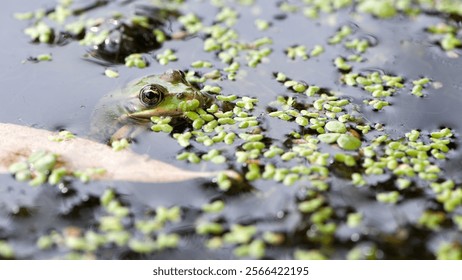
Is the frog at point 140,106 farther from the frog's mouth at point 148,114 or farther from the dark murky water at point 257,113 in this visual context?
the dark murky water at point 257,113

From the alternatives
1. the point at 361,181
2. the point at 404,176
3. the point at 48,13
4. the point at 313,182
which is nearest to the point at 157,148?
the point at 313,182

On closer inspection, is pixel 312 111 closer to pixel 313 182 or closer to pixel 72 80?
pixel 313 182

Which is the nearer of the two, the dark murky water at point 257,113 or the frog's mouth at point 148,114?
the dark murky water at point 257,113

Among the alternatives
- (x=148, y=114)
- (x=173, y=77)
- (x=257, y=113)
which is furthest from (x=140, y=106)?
(x=257, y=113)

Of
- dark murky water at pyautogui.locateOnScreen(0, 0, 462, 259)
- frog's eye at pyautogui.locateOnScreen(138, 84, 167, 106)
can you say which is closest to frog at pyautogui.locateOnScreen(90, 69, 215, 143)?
frog's eye at pyautogui.locateOnScreen(138, 84, 167, 106)

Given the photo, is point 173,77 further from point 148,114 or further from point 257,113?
point 257,113

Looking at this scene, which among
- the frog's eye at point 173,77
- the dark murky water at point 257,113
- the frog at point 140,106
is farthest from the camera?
the frog's eye at point 173,77

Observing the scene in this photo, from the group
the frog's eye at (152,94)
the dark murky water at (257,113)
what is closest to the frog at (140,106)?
the frog's eye at (152,94)

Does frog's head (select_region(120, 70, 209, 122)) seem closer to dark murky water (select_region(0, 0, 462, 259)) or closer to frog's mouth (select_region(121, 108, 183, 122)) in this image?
frog's mouth (select_region(121, 108, 183, 122))
